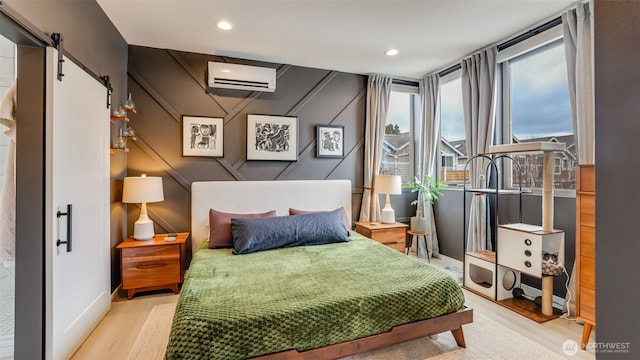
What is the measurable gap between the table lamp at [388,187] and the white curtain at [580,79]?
183 centimetres

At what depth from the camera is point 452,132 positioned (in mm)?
4227

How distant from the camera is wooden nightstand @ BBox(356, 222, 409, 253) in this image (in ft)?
12.4

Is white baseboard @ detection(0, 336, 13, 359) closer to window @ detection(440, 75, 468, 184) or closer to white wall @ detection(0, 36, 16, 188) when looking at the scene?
white wall @ detection(0, 36, 16, 188)

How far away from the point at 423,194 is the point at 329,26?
2665 mm

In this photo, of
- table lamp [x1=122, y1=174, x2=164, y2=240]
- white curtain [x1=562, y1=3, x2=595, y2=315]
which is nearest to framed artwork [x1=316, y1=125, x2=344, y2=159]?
table lamp [x1=122, y1=174, x2=164, y2=240]

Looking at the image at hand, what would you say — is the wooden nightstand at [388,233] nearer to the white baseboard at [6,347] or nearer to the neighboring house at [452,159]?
the neighboring house at [452,159]

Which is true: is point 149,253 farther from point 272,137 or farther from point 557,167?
point 557,167

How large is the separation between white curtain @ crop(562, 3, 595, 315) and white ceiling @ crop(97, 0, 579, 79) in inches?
6.6

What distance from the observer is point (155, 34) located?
3.10 meters

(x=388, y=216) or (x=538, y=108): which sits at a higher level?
(x=538, y=108)

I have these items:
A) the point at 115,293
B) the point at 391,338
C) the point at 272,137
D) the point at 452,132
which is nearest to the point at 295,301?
the point at 391,338

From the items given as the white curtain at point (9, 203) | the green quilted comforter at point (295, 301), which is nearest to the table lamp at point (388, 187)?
the green quilted comforter at point (295, 301)

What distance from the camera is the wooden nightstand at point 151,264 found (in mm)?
2918

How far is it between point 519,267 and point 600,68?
264 cm
